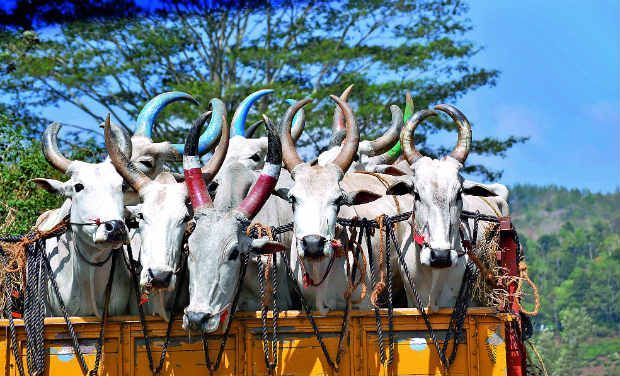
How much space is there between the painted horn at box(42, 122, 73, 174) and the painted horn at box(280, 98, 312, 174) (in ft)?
5.03

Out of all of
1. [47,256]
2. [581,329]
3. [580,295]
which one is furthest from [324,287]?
[580,295]

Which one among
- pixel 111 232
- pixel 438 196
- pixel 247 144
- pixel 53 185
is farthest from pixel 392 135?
pixel 111 232

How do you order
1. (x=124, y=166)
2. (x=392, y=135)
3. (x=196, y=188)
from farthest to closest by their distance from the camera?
(x=392, y=135) < (x=124, y=166) < (x=196, y=188)

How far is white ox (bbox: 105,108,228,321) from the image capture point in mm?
6703

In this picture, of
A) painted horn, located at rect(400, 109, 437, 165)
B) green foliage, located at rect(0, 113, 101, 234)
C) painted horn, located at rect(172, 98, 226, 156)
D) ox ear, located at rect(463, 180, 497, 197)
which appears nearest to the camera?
ox ear, located at rect(463, 180, 497, 197)

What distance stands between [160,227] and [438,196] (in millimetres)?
1874

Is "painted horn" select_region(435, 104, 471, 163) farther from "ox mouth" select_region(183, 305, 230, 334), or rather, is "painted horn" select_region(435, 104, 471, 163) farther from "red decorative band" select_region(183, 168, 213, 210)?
"ox mouth" select_region(183, 305, 230, 334)

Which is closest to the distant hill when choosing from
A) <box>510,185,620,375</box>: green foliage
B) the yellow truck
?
<box>510,185,620,375</box>: green foliage

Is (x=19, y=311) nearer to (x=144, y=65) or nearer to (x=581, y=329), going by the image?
(x=144, y=65)

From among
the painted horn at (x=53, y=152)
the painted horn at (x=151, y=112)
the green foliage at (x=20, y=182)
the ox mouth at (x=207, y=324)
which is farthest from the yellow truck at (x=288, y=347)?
the green foliage at (x=20, y=182)

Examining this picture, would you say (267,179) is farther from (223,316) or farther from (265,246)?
(223,316)

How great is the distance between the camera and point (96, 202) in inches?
277

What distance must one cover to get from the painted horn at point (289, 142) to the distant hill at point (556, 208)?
140m

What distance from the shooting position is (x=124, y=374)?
22.3 ft
